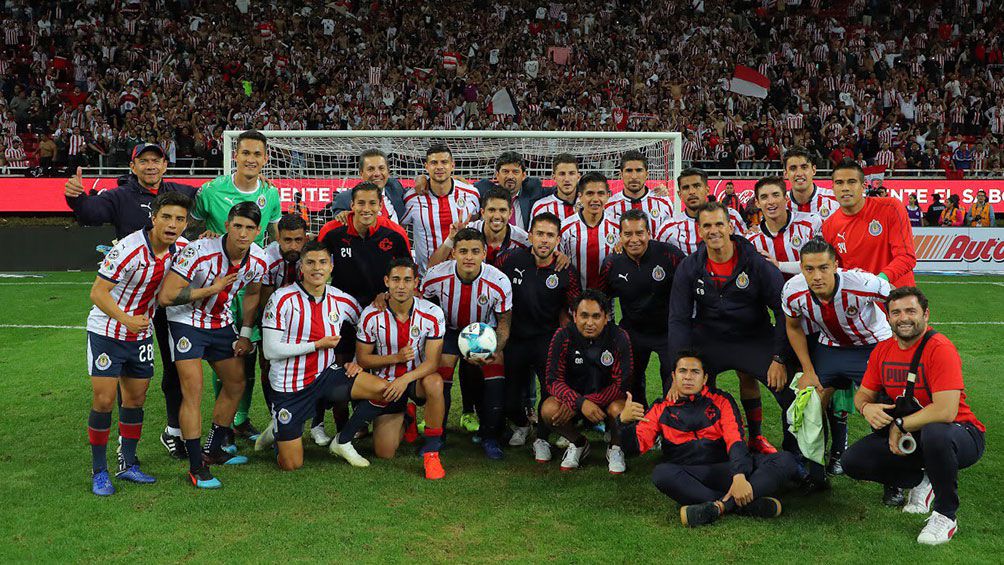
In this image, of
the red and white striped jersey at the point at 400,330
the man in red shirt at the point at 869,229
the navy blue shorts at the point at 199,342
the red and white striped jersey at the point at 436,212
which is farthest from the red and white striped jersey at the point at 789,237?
the navy blue shorts at the point at 199,342

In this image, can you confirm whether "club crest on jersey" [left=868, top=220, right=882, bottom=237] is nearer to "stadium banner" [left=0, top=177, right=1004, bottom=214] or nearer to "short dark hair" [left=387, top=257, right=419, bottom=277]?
"short dark hair" [left=387, top=257, right=419, bottom=277]

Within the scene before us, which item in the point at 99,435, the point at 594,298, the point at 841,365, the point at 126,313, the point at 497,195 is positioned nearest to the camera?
the point at 126,313

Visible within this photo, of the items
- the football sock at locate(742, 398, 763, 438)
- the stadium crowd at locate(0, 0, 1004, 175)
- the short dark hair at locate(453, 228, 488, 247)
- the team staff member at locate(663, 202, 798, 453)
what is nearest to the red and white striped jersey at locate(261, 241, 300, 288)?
the short dark hair at locate(453, 228, 488, 247)

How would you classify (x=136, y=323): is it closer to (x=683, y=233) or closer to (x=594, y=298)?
(x=594, y=298)

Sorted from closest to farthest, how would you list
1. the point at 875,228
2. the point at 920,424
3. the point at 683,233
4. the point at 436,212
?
the point at 920,424, the point at 875,228, the point at 683,233, the point at 436,212

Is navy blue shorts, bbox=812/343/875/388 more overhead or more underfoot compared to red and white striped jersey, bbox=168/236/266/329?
more underfoot

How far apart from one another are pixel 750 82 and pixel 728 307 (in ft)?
52.1

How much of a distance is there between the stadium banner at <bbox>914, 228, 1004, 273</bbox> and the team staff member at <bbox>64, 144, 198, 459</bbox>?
1345 cm

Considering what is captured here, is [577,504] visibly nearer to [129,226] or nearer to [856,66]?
[129,226]

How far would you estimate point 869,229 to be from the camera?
5.71m

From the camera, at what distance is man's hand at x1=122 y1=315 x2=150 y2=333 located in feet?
15.5

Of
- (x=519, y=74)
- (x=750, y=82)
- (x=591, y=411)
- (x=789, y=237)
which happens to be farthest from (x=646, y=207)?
(x=519, y=74)

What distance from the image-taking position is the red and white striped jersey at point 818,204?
619 centimetres

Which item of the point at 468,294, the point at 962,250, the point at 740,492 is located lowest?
the point at 740,492
